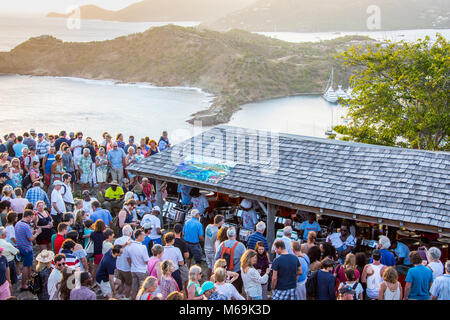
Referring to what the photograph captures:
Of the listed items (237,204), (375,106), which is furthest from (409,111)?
(237,204)

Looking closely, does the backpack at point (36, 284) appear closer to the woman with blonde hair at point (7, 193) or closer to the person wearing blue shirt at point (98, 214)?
the person wearing blue shirt at point (98, 214)

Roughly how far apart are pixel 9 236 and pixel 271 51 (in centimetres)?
7938

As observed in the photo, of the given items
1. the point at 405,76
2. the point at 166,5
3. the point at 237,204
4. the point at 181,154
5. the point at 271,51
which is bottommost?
the point at 237,204

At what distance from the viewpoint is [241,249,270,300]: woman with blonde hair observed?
677cm

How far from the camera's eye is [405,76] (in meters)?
19.9

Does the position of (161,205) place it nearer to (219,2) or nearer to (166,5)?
(166,5)

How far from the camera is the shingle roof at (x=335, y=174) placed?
9.09 metres

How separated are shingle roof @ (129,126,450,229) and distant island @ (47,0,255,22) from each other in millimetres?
172695

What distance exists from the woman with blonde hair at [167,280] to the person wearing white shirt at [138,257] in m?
1.17

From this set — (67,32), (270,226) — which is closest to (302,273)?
(270,226)

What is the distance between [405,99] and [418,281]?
49.0 ft

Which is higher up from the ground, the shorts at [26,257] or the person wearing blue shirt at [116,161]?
the person wearing blue shirt at [116,161]

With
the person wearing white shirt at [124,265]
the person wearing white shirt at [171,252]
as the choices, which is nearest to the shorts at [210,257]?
the person wearing white shirt at [171,252]

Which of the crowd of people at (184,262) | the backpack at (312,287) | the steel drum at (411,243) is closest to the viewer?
the crowd of people at (184,262)
